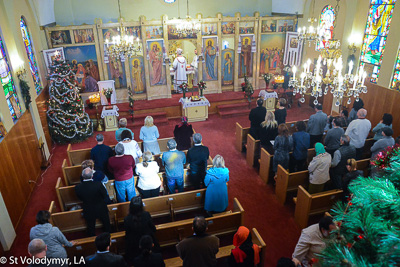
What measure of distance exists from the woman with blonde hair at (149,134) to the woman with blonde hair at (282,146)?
319 centimetres

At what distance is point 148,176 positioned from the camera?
5.93m

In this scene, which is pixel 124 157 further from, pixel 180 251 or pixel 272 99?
pixel 272 99

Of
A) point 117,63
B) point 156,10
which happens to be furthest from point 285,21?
point 117,63

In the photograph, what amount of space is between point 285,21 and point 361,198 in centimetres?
1455

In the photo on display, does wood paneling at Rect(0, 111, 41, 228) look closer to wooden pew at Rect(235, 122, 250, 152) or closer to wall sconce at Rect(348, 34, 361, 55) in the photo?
wooden pew at Rect(235, 122, 250, 152)

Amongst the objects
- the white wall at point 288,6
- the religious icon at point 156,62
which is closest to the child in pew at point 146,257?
the religious icon at point 156,62

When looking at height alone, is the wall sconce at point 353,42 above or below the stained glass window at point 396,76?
above

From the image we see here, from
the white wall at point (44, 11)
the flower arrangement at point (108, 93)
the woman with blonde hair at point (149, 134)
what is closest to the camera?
the woman with blonde hair at point (149, 134)

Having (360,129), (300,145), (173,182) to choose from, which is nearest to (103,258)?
(173,182)

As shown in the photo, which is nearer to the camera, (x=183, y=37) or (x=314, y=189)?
(x=314, y=189)

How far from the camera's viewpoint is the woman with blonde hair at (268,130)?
7895mm

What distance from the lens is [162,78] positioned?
1403cm

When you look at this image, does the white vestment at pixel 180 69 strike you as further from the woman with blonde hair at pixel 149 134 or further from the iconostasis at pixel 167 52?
the woman with blonde hair at pixel 149 134

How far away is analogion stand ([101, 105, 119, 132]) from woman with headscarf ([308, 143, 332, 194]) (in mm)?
8289
